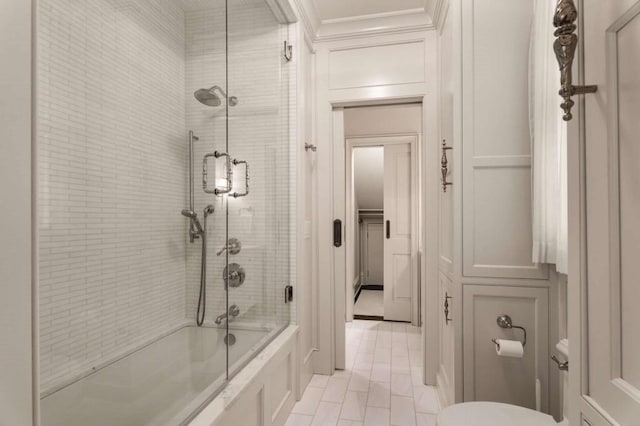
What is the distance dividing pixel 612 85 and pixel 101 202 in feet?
5.91

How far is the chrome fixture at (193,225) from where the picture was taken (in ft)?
6.16

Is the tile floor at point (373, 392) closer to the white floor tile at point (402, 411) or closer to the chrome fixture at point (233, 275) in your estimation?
the white floor tile at point (402, 411)

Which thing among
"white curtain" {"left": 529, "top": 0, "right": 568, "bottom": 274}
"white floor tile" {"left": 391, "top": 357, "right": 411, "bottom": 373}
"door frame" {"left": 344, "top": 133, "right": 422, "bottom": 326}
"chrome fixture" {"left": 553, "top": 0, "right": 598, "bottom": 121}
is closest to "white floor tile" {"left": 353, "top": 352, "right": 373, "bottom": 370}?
"white floor tile" {"left": 391, "top": 357, "right": 411, "bottom": 373}

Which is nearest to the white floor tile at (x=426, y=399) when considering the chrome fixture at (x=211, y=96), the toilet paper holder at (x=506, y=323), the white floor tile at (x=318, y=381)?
the white floor tile at (x=318, y=381)

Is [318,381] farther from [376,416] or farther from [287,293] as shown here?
[287,293]

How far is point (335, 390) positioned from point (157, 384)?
129cm

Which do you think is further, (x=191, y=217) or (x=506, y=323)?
(x=191, y=217)

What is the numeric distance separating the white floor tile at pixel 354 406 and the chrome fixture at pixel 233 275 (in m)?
1.02

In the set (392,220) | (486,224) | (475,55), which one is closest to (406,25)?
(475,55)

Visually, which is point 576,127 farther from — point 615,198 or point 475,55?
point 475,55

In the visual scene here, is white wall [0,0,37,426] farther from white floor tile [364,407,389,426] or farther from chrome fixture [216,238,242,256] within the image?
white floor tile [364,407,389,426]

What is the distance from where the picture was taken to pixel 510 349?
157cm

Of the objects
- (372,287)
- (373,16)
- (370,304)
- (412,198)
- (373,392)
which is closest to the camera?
(373,392)

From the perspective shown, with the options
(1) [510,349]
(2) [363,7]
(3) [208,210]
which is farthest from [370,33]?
(1) [510,349]
